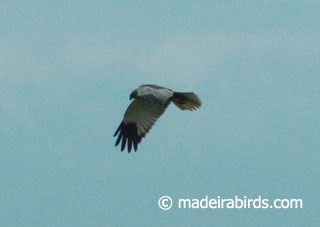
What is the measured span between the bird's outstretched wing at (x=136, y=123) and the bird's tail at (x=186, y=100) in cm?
33

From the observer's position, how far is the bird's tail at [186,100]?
2083 cm

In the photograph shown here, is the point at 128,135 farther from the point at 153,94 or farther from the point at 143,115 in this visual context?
the point at 153,94

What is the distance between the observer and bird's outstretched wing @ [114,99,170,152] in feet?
68.3

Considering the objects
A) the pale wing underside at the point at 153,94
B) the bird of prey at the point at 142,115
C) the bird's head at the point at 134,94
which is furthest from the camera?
the bird of prey at the point at 142,115

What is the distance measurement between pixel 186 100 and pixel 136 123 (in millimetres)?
1211

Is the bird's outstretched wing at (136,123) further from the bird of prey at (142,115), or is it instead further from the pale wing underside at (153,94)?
the pale wing underside at (153,94)

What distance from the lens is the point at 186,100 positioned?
21.0 meters

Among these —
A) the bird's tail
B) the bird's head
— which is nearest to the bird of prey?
the bird's tail

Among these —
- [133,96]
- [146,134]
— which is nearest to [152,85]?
[133,96]

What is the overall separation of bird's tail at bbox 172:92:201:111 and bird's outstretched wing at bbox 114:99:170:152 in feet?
1.08

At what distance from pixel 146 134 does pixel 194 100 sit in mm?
1301

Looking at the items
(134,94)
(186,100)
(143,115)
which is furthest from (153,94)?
(186,100)

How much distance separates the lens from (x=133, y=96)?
1978cm

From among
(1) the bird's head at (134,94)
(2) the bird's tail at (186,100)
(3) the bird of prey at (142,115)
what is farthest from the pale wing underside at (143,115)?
(1) the bird's head at (134,94)
